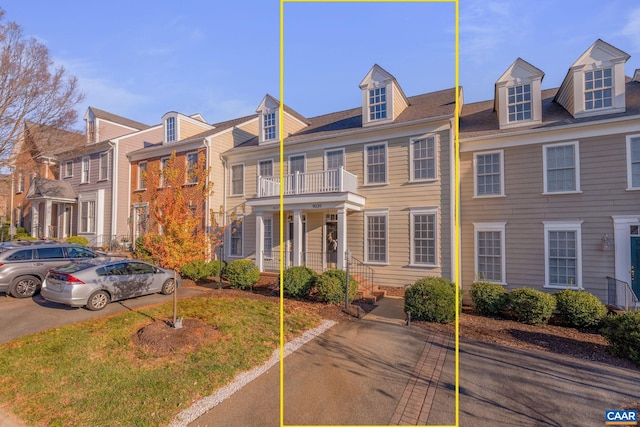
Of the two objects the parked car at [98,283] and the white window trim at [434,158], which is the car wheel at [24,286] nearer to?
the parked car at [98,283]

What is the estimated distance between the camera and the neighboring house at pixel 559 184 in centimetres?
1082

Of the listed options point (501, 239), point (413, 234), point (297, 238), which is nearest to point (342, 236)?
point (297, 238)

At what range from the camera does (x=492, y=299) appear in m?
10.2

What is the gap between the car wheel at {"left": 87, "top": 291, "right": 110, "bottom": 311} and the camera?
959cm

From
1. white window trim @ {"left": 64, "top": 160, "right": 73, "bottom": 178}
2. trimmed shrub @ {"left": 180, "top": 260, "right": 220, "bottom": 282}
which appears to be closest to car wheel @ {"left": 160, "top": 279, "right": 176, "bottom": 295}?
trimmed shrub @ {"left": 180, "top": 260, "right": 220, "bottom": 282}

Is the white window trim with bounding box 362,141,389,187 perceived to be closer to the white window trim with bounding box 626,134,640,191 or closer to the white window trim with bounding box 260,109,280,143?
the white window trim with bounding box 260,109,280,143

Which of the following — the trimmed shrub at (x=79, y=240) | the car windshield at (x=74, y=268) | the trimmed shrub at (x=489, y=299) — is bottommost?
the trimmed shrub at (x=489, y=299)

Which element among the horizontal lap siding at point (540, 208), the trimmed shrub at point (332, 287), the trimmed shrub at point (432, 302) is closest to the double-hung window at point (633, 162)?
the horizontal lap siding at point (540, 208)

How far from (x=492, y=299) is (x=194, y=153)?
53.7ft

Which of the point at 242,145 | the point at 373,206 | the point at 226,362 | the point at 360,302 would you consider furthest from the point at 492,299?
the point at 242,145

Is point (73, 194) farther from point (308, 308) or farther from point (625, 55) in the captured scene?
point (625, 55)

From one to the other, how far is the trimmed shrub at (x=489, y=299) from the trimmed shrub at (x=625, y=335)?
3.06 m

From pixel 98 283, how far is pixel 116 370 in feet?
16.2

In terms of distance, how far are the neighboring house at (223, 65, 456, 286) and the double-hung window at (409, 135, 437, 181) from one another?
1.6 inches
